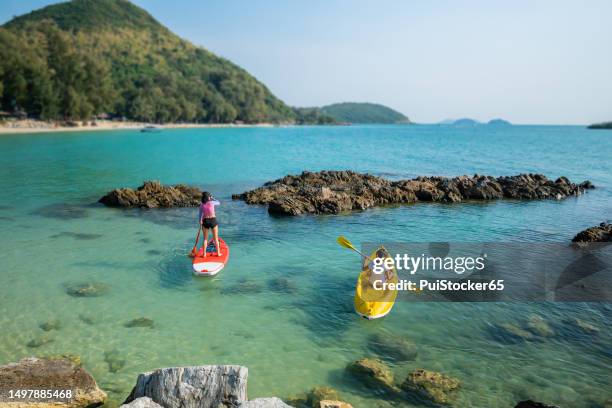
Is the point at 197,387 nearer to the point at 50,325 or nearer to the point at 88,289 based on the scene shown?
the point at 50,325

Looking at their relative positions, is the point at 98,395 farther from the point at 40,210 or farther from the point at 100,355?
the point at 40,210

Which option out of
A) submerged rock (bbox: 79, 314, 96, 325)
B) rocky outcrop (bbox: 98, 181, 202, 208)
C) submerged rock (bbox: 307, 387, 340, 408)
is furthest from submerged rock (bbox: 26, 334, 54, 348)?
rocky outcrop (bbox: 98, 181, 202, 208)

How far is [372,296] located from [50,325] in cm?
932

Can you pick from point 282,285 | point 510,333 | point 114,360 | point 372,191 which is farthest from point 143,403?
point 372,191

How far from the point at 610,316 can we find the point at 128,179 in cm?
3744

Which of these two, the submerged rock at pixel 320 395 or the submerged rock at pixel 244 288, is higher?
the submerged rock at pixel 244 288

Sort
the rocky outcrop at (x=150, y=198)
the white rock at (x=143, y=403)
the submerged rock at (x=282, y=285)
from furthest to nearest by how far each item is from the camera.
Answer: the rocky outcrop at (x=150, y=198)
the submerged rock at (x=282, y=285)
the white rock at (x=143, y=403)

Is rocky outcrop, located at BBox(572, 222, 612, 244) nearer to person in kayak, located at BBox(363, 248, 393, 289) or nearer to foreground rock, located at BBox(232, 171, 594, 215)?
foreground rock, located at BBox(232, 171, 594, 215)

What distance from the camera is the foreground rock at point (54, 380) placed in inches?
320

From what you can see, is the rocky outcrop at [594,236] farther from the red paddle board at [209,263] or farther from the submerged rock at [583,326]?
the red paddle board at [209,263]

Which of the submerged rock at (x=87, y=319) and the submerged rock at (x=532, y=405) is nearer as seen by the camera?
the submerged rock at (x=532, y=405)

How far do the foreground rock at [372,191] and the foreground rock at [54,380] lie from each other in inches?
666

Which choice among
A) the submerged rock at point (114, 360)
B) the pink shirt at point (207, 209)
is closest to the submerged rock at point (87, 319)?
the submerged rock at point (114, 360)

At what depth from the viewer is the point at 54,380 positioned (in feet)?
27.5
